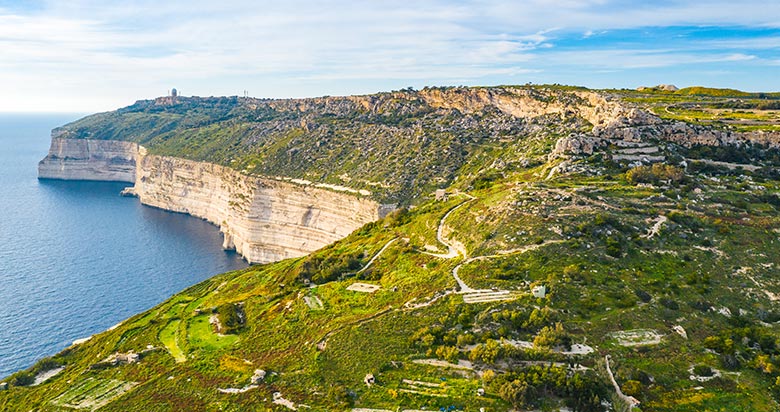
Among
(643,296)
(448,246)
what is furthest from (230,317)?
(643,296)

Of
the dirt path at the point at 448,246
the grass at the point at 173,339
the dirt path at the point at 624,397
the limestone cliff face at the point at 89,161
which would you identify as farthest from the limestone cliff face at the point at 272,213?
the limestone cliff face at the point at 89,161

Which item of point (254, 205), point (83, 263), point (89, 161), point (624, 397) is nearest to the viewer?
point (624, 397)

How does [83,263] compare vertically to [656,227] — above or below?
below

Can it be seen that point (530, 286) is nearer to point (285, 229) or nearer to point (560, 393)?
point (560, 393)

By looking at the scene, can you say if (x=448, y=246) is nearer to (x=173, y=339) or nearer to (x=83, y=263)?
(x=173, y=339)

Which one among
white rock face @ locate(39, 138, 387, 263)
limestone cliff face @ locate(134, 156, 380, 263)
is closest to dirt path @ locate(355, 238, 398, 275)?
white rock face @ locate(39, 138, 387, 263)

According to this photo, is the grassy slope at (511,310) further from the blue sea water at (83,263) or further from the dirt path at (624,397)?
the blue sea water at (83,263)

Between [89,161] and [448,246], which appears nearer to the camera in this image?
[448,246]
